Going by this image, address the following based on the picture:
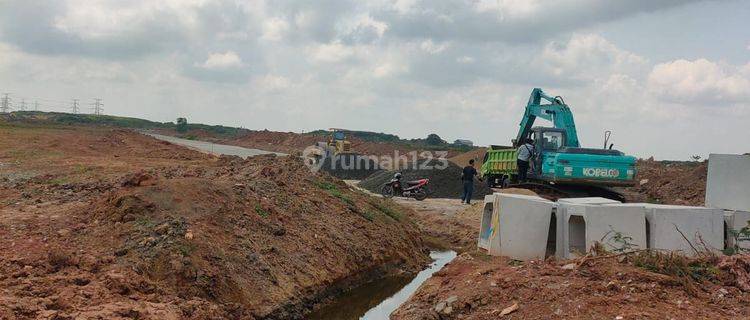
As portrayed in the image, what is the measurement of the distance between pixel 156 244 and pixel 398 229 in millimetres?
6743

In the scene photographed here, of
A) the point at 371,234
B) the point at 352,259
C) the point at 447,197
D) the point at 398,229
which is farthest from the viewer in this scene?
the point at 447,197

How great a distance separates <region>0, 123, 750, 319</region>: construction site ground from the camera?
5879mm

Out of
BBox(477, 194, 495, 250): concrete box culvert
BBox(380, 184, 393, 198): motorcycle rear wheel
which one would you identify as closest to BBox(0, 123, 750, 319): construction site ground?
BBox(477, 194, 495, 250): concrete box culvert

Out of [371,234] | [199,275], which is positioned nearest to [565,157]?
[371,234]

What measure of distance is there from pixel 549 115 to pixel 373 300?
11.4 meters

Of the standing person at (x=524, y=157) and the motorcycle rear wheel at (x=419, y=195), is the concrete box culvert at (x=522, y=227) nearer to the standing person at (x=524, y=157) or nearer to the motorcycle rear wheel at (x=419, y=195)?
the standing person at (x=524, y=157)

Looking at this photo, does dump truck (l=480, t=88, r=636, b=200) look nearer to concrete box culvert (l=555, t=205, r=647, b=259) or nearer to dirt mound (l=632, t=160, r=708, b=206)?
dirt mound (l=632, t=160, r=708, b=206)

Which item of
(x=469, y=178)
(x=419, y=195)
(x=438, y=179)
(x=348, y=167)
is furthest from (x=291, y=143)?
(x=469, y=178)

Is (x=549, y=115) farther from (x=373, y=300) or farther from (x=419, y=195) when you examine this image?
(x=373, y=300)

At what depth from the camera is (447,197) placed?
79.6 ft

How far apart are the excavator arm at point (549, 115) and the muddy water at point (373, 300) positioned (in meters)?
8.33

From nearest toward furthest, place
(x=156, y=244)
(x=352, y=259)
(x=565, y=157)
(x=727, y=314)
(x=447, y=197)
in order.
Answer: (x=727, y=314) < (x=156, y=244) < (x=352, y=259) < (x=565, y=157) < (x=447, y=197)

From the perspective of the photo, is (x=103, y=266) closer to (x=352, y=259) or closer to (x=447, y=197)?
(x=352, y=259)

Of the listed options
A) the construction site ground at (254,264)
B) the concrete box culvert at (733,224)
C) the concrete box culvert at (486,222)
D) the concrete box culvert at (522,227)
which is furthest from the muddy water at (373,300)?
the concrete box culvert at (733,224)
